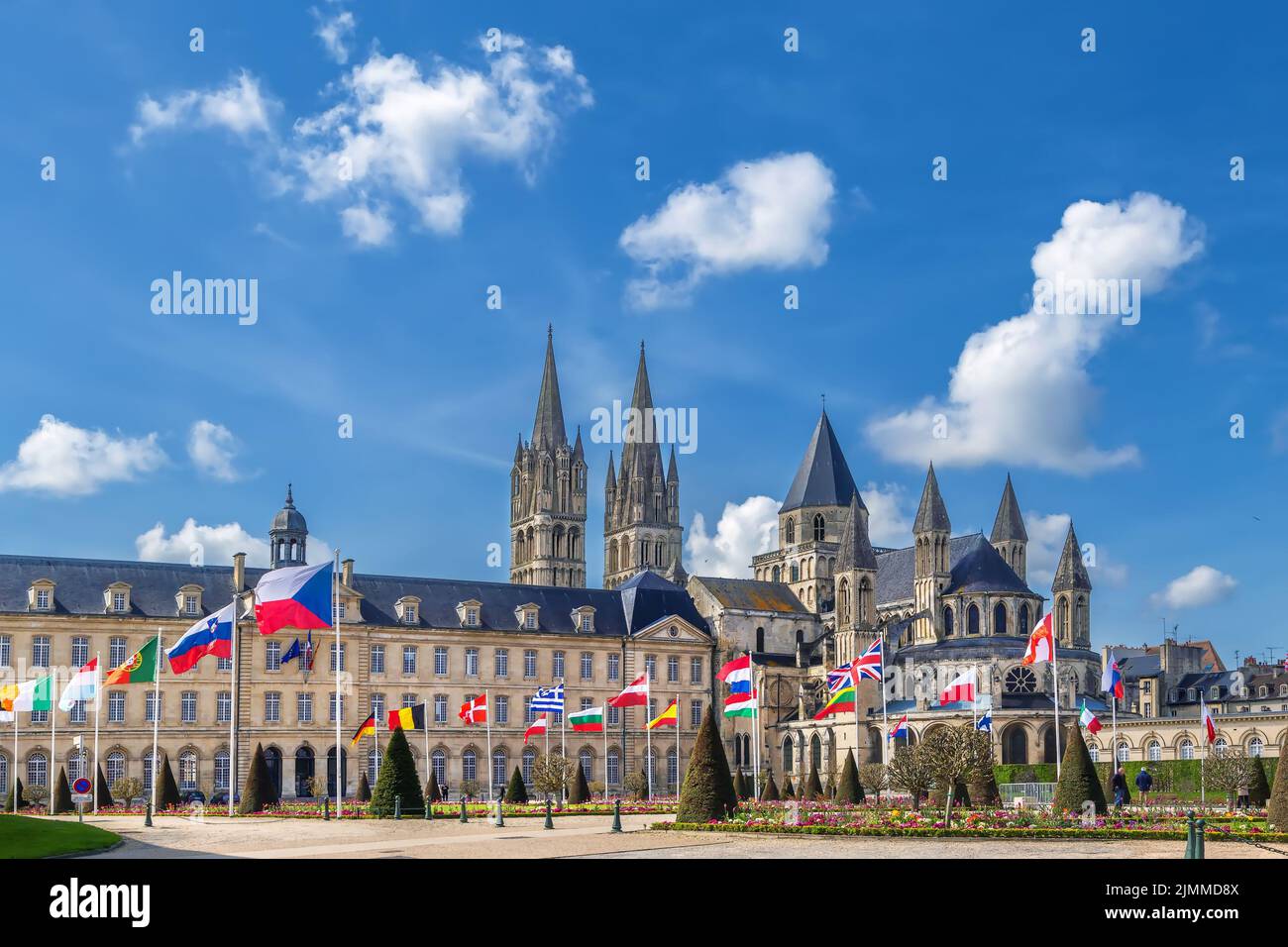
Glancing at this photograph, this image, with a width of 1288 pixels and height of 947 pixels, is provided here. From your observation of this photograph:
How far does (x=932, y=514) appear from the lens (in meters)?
106

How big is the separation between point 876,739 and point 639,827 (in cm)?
5275

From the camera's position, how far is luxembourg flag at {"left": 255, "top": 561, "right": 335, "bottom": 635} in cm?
4684

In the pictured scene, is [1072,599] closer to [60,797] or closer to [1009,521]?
[1009,521]

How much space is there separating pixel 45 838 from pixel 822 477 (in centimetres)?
10012

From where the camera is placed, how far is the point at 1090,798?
44.8 metres

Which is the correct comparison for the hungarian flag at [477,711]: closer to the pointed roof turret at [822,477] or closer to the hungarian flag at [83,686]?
the hungarian flag at [83,686]

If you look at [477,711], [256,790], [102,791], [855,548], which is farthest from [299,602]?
[855,548]

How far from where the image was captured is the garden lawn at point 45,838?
3034 centimetres

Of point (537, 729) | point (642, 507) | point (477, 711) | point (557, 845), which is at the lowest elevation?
point (537, 729)

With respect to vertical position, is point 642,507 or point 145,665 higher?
point 642,507

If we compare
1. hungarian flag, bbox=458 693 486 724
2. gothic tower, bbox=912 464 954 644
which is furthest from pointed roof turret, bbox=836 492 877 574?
hungarian flag, bbox=458 693 486 724

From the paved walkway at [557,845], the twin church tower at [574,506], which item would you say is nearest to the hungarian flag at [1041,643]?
A: the paved walkway at [557,845]
